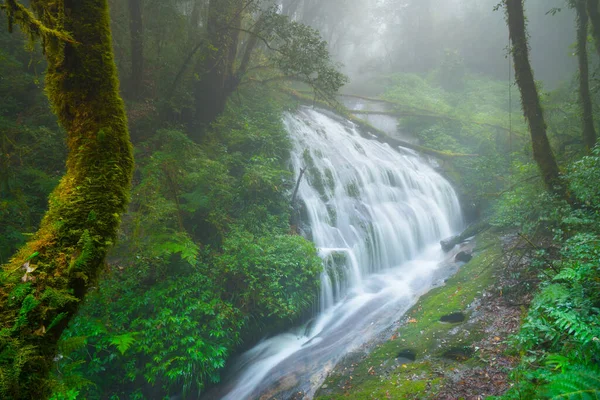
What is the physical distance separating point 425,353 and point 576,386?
14.3 feet

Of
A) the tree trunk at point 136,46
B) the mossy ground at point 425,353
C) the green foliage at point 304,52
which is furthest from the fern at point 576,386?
the tree trunk at point 136,46

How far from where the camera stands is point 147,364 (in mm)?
6242

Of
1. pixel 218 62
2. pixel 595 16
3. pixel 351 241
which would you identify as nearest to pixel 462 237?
pixel 351 241

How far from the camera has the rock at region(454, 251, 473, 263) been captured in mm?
12105

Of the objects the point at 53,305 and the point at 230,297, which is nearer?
the point at 53,305

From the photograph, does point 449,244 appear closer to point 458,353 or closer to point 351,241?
point 351,241

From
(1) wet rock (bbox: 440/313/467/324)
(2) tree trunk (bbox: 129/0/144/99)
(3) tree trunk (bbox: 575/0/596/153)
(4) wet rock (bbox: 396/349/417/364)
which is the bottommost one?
(4) wet rock (bbox: 396/349/417/364)

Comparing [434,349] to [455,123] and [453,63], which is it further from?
[453,63]

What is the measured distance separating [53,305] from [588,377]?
4014 mm

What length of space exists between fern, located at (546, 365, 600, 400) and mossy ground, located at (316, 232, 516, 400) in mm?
2956

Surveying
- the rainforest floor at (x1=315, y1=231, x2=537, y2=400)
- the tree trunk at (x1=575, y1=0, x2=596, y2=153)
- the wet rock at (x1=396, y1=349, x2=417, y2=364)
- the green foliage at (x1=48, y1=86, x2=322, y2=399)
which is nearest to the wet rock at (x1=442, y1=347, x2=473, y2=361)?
the rainforest floor at (x1=315, y1=231, x2=537, y2=400)

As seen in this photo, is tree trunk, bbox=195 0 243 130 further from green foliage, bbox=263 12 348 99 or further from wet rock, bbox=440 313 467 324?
wet rock, bbox=440 313 467 324

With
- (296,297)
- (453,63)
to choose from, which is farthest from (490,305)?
(453,63)

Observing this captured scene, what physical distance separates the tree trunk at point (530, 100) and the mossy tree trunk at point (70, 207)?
29.2 ft
